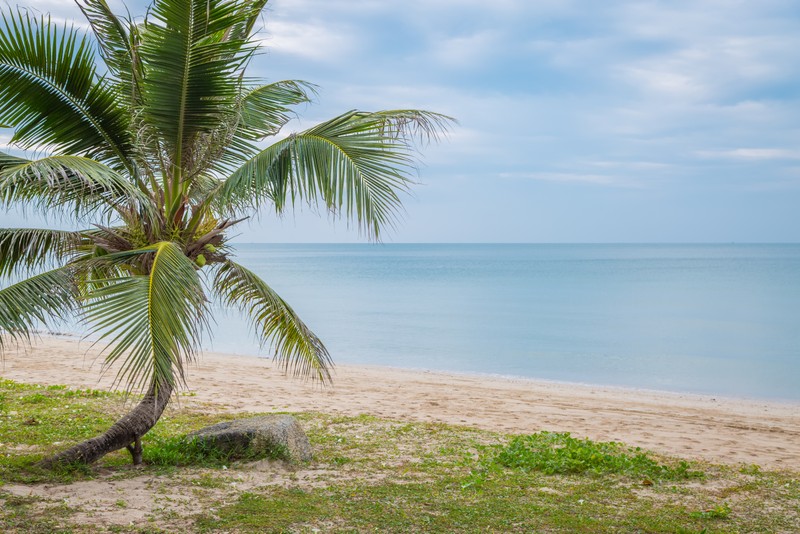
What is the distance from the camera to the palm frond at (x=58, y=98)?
251 inches

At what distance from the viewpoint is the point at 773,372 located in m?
19.6

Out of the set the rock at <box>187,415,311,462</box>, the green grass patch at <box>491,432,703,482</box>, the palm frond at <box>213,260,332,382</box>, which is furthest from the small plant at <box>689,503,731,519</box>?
the rock at <box>187,415,311,462</box>

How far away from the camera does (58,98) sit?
6715 millimetres

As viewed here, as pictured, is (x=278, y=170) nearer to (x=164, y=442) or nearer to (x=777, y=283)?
(x=164, y=442)

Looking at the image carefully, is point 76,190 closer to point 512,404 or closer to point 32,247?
point 32,247

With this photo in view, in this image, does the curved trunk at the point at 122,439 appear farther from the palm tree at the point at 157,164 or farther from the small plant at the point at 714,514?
the small plant at the point at 714,514

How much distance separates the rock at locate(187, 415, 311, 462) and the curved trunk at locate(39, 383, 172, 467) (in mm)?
649

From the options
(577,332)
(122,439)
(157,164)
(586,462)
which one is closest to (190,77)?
(157,164)

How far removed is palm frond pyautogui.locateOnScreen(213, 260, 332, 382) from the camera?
23.2 feet

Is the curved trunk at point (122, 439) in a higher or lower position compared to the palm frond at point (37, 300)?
lower

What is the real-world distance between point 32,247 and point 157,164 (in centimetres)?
137

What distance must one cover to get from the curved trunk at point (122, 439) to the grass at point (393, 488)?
0.15 m

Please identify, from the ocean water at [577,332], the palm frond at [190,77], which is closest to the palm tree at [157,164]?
the palm frond at [190,77]

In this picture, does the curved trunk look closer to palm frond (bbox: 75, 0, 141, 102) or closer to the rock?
the rock
